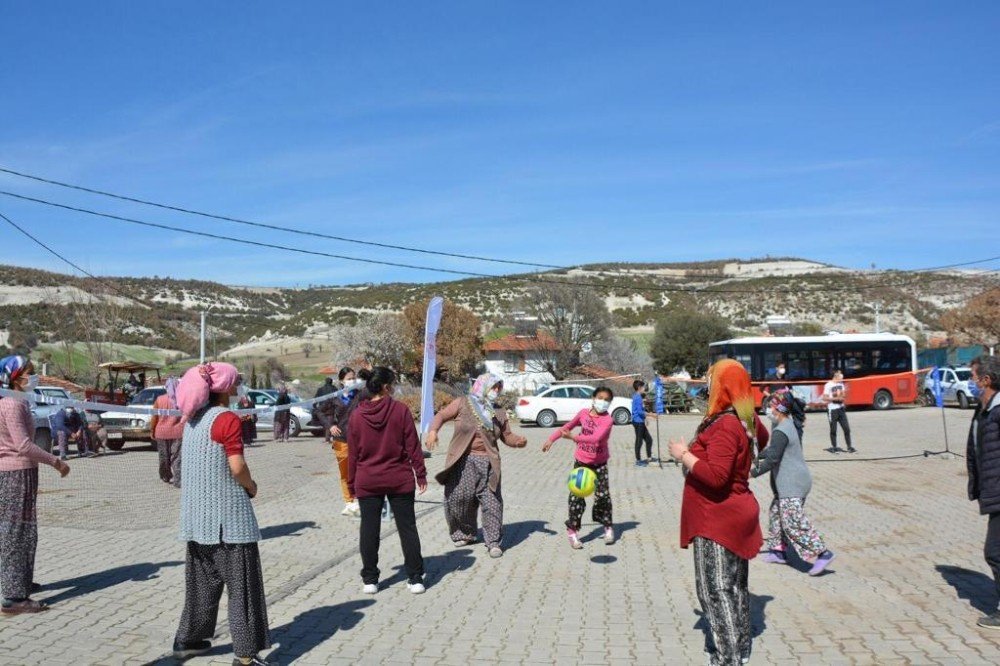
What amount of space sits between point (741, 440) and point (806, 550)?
3.69 m

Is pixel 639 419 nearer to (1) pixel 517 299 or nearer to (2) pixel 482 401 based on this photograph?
(2) pixel 482 401

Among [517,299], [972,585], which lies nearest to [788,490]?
[972,585]

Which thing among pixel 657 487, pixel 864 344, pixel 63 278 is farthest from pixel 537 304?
pixel 657 487

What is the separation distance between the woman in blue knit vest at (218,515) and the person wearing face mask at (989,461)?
5138 millimetres

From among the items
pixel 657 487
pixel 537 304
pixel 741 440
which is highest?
pixel 537 304

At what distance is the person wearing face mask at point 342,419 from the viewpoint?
36.4 feet

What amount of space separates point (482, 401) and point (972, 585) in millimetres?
4837

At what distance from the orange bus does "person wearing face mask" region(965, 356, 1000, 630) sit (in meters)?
31.2

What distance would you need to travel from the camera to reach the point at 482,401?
369 inches

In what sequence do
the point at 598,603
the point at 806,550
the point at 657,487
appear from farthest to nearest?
1. the point at 657,487
2. the point at 806,550
3. the point at 598,603

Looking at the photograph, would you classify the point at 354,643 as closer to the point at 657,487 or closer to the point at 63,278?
the point at 657,487

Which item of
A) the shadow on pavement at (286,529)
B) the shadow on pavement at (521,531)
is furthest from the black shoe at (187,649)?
the shadow on pavement at (286,529)

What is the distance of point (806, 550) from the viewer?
816 centimetres

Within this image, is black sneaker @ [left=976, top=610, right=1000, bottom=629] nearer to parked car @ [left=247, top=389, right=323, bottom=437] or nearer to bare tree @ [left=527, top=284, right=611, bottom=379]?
parked car @ [left=247, top=389, right=323, bottom=437]
